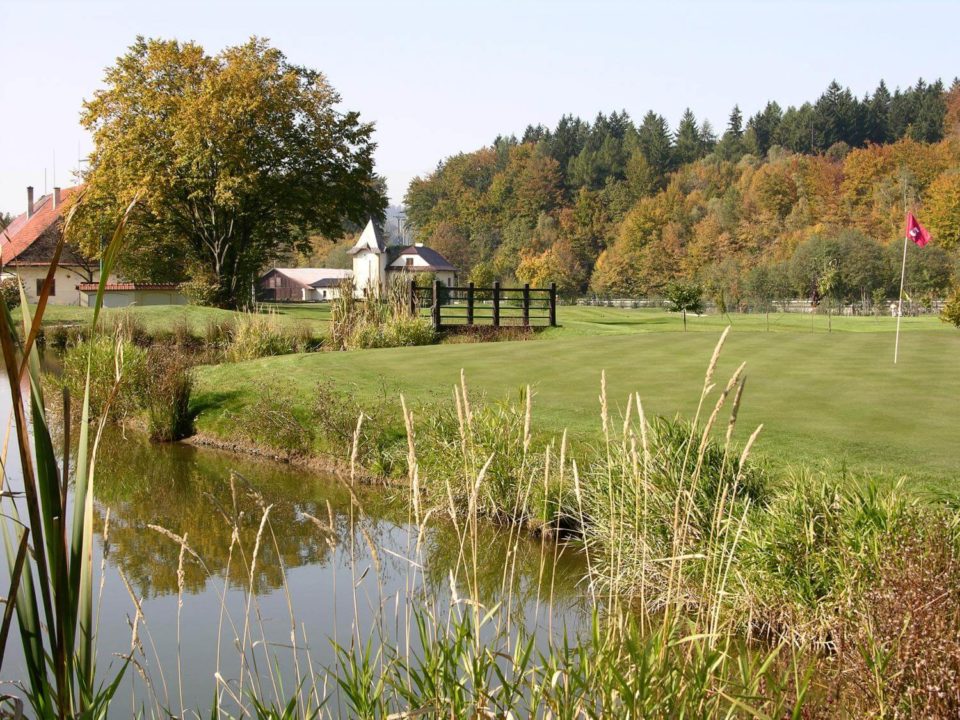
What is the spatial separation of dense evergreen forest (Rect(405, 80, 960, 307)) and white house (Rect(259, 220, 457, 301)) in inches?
222

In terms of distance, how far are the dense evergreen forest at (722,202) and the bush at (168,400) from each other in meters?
45.3

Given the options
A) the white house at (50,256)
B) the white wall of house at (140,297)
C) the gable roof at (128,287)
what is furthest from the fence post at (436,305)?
the white house at (50,256)


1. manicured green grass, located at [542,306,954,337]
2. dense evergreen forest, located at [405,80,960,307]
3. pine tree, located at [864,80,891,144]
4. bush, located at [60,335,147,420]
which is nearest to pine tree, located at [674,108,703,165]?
dense evergreen forest, located at [405,80,960,307]

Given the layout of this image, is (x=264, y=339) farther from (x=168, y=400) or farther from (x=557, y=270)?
(x=557, y=270)

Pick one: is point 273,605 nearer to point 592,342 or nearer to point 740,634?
point 740,634

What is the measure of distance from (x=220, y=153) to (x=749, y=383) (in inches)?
1034

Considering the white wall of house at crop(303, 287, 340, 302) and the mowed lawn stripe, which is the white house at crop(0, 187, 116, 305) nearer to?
the mowed lawn stripe

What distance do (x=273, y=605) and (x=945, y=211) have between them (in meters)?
67.5

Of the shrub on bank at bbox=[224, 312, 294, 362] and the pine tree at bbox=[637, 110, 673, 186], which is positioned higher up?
the pine tree at bbox=[637, 110, 673, 186]

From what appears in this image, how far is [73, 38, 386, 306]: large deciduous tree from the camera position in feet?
116

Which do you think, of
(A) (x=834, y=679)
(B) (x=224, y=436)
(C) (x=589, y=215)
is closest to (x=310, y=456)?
(B) (x=224, y=436)

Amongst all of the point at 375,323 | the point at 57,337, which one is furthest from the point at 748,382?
the point at 57,337

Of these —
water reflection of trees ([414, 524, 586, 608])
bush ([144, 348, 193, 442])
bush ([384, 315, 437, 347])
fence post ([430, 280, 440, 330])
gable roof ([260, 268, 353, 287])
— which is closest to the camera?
water reflection of trees ([414, 524, 586, 608])

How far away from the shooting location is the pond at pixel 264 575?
5.88 metres
